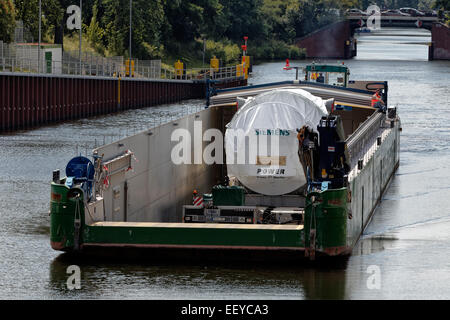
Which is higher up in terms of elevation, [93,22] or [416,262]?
[93,22]

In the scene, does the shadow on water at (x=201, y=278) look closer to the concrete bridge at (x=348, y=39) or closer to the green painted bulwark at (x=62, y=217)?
the green painted bulwark at (x=62, y=217)

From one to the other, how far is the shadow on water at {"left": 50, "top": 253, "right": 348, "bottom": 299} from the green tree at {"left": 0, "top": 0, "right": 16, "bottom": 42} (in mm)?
46716

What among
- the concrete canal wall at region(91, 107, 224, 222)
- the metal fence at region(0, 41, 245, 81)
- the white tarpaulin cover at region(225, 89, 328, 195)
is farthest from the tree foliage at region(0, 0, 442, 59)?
the white tarpaulin cover at region(225, 89, 328, 195)

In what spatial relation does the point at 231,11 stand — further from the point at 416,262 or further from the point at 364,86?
the point at 416,262

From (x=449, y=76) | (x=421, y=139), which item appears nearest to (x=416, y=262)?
(x=421, y=139)

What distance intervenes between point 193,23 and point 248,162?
322ft

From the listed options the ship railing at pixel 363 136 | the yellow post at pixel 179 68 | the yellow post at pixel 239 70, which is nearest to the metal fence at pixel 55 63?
the yellow post at pixel 179 68

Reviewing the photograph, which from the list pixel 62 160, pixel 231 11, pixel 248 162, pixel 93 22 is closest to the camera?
pixel 248 162

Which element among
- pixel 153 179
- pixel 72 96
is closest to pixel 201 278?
pixel 153 179

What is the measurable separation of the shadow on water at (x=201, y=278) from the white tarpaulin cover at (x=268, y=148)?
12.2 feet

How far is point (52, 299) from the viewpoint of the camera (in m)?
23.8

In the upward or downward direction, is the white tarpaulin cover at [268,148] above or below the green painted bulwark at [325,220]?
above

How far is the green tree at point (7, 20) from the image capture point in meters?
70.9
